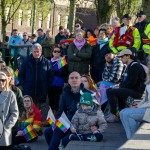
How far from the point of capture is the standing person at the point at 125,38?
13316 mm

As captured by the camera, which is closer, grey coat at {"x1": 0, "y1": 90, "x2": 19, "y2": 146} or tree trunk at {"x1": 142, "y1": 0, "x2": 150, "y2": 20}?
grey coat at {"x1": 0, "y1": 90, "x2": 19, "y2": 146}

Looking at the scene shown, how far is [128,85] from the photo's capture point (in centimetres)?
1086

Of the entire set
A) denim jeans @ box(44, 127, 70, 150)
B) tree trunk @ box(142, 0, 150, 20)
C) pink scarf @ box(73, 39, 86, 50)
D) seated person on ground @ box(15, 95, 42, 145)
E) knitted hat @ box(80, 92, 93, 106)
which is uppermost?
tree trunk @ box(142, 0, 150, 20)

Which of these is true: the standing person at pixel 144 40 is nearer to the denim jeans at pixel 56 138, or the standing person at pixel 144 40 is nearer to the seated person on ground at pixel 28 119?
the seated person on ground at pixel 28 119

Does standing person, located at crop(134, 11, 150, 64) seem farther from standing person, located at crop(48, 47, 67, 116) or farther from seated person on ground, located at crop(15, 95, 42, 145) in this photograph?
seated person on ground, located at crop(15, 95, 42, 145)

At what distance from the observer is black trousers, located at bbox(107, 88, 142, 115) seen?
10875mm

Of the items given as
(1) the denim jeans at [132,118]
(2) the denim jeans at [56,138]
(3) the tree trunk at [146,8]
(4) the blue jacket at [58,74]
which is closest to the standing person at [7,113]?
(2) the denim jeans at [56,138]

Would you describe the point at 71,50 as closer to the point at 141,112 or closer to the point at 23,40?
the point at 141,112

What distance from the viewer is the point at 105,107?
38.9ft

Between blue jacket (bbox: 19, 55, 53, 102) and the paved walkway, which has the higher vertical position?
blue jacket (bbox: 19, 55, 53, 102)

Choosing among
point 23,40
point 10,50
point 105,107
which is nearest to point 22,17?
point 23,40

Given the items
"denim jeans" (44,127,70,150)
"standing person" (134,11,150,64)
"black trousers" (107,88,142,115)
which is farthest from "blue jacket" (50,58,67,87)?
"denim jeans" (44,127,70,150)

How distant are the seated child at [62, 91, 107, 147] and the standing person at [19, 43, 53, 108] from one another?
3435 millimetres

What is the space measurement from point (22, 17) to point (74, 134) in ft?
113
